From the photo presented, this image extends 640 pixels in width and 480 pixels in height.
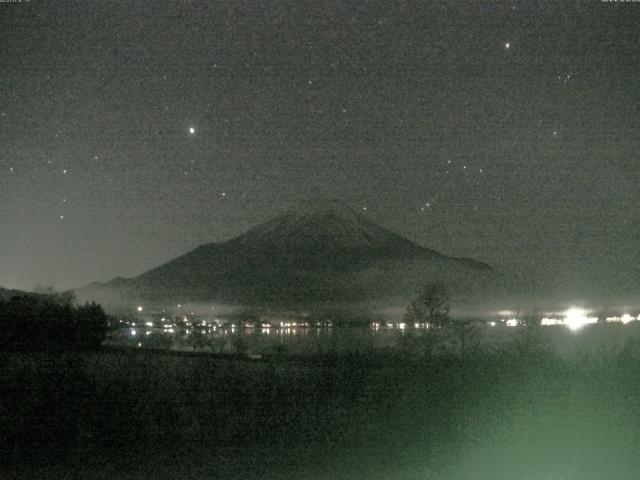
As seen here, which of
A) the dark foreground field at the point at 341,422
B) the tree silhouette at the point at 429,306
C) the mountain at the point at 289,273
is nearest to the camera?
the dark foreground field at the point at 341,422

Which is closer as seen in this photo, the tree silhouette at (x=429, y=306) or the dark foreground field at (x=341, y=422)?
the dark foreground field at (x=341, y=422)

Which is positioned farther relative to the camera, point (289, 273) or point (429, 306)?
point (289, 273)

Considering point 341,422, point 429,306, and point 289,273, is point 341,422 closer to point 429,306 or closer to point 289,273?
point 429,306

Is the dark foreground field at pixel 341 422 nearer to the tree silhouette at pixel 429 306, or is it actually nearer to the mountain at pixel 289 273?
the tree silhouette at pixel 429 306

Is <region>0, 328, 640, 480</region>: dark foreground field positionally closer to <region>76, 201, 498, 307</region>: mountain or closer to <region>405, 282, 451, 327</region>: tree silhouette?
<region>405, 282, 451, 327</region>: tree silhouette

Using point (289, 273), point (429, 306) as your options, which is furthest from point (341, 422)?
point (289, 273)

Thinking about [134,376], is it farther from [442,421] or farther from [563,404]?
[563,404]

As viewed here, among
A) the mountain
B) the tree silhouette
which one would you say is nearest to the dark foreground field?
the tree silhouette

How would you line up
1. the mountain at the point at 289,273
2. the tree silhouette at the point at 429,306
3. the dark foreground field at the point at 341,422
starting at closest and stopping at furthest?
the dark foreground field at the point at 341,422
the tree silhouette at the point at 429,306
the mountain at the point at 289,273

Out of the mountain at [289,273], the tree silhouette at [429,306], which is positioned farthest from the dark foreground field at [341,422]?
the mountain at [289,273]
